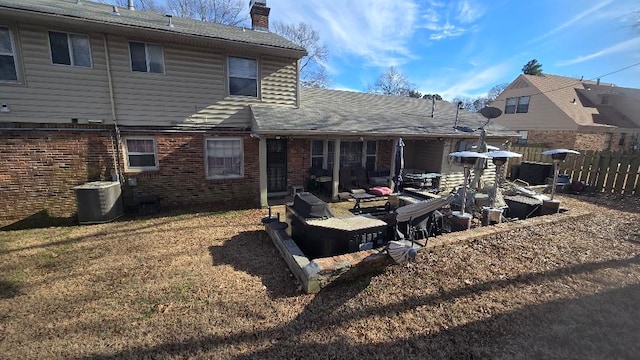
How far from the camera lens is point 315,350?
290cm

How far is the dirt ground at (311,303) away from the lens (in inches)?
115

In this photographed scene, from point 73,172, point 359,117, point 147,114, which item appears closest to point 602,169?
point 359,117

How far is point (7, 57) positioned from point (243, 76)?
5.66 meters

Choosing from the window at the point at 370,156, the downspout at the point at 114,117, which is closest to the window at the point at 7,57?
the downspout at the point at 114,117

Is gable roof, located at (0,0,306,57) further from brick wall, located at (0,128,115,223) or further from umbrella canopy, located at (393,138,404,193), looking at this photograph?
umbrella canopy, located at (393,138,404,193)

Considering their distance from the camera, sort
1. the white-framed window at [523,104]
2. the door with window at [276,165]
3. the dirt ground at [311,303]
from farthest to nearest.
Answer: the white-framed window at [523,104]
the door with window at [276,165]
the dirt ground at [311,303]

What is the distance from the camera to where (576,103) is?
74.0ft

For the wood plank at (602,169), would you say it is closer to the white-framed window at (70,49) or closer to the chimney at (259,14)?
the chimney at (259,14)

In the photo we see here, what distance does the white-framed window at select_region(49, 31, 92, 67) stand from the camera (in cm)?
682

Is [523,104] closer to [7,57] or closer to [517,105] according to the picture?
[517,105]

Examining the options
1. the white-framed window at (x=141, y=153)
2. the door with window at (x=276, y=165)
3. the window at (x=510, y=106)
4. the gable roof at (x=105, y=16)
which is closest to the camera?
the gable roof at (x=105, y=16)

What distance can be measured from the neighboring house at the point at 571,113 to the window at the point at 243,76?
896 inches

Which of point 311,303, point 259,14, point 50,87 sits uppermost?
point 259,14

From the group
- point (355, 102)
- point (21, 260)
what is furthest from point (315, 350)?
point (355, 102)
